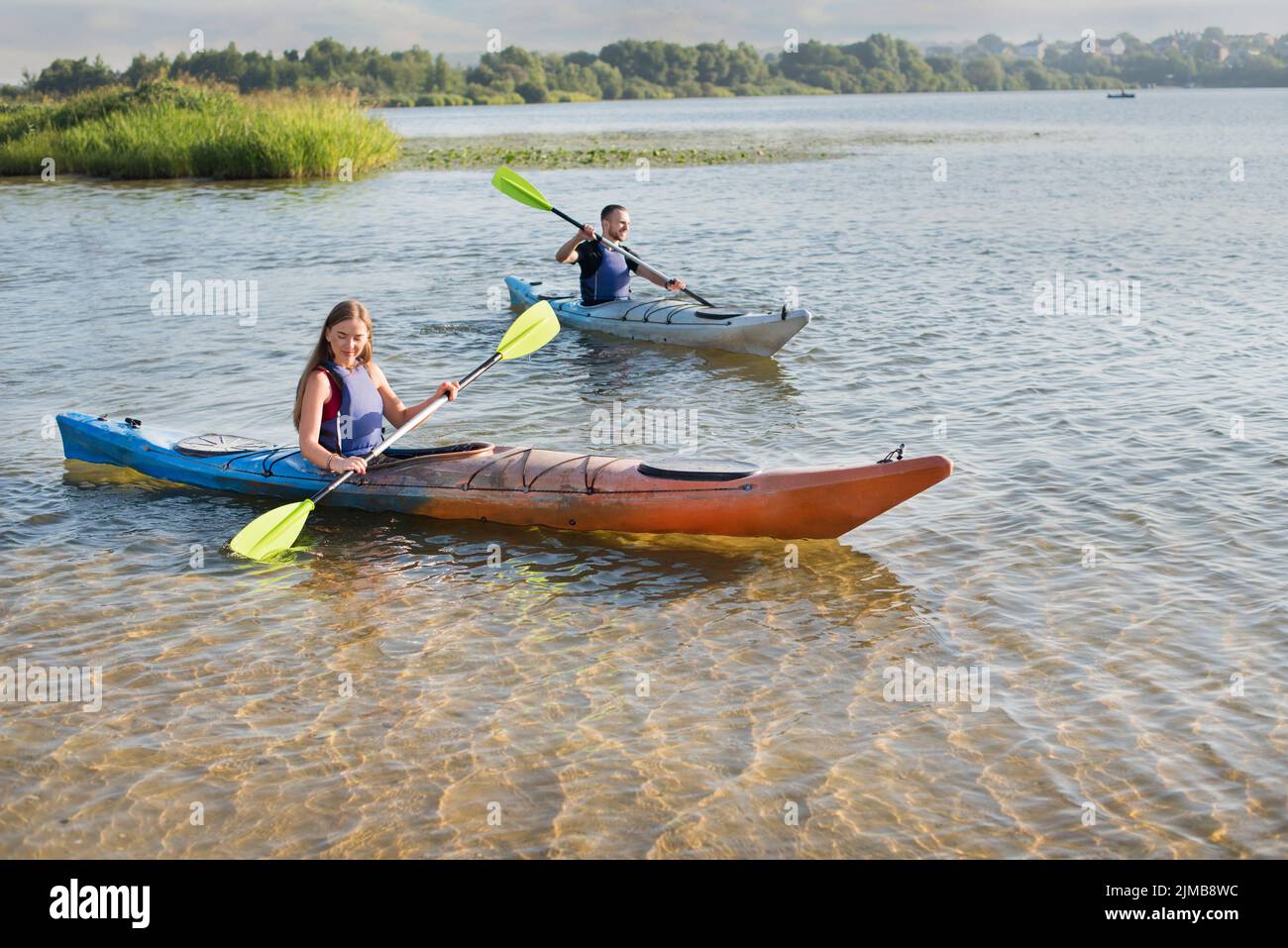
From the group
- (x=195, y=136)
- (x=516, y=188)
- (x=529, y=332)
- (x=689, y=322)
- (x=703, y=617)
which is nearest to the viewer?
(x=703, y=617)

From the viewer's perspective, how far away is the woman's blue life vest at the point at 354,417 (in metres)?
5.65

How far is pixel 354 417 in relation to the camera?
5734mm

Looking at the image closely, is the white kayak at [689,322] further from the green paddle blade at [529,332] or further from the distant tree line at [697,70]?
the distant tree line at [697,70]

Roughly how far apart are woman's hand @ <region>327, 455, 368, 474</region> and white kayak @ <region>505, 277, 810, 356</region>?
4212mm

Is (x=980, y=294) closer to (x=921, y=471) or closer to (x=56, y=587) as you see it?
(x=921, y=471)

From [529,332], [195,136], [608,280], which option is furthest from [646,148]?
[529,332]

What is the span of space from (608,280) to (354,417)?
4568 mm

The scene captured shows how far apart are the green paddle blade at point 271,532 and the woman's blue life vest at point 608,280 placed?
498cm

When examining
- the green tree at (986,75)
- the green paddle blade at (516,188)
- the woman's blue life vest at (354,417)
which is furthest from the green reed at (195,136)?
the green tree at (986,75)

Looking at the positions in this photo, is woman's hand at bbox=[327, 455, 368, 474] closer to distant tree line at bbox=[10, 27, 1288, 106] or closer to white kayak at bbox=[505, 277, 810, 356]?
white kayak at bbox=[505, 277, 810, 356]

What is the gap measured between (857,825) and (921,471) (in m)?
1.96

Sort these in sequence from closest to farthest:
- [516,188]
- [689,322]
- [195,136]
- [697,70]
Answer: [516,188]
[689,322]
[195,136]
[697,70]

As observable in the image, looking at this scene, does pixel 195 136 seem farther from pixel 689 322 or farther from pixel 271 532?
pixel 271 532

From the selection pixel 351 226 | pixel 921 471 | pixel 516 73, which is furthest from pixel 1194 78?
pixel 921 471
